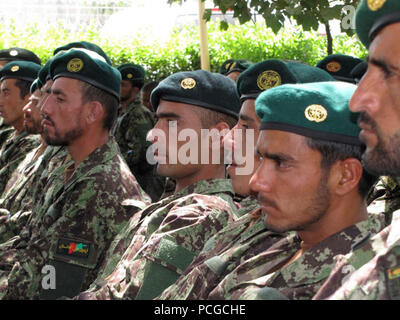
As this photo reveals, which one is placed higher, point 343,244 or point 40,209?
point 343,244

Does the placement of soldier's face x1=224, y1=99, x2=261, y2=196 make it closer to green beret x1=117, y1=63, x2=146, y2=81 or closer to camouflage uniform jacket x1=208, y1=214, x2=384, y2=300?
camouflage uniform jacket x1=208, y1=214, x2=384, y2=300

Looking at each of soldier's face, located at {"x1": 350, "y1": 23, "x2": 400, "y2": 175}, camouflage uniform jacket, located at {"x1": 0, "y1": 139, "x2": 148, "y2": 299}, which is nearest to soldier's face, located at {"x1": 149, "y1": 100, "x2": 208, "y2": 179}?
camouflage uniform jacket, located at {"x1": 0, "y1": 139, "x2": 148, "y2": 299}

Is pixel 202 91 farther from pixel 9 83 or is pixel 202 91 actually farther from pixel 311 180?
pixel 9 83

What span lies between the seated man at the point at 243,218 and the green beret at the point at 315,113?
1.49 ft

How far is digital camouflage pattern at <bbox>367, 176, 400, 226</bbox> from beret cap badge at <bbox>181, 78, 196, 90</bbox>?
105 cm

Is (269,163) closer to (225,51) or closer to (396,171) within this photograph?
(396,171)

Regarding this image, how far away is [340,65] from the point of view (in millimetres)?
4812

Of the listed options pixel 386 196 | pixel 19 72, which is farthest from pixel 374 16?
pixel 19 72

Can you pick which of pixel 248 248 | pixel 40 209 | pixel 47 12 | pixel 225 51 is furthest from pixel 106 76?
pixel 47 12

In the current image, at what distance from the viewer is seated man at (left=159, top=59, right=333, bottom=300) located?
243 cm

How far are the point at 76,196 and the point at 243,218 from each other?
48.5 inches

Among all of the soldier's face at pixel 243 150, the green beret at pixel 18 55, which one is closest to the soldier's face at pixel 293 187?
the soldier's face at pixel 243 150

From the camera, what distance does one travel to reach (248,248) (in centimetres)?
245
